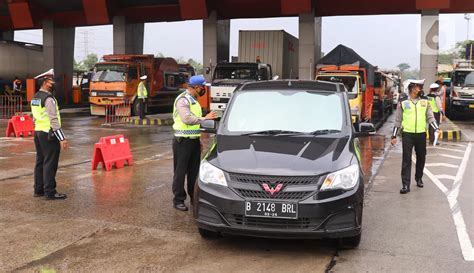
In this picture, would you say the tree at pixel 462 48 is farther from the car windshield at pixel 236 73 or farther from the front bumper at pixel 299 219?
the front bumper at pixel 299 219

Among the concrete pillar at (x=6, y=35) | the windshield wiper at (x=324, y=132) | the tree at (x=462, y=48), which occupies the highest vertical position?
the tree at (x=462, y=48)

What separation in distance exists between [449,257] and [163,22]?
85.6ft

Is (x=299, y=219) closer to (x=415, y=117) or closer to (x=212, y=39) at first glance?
(x=415, y=117)

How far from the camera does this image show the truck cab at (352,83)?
1642 centimetres

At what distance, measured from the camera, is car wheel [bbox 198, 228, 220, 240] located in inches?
211

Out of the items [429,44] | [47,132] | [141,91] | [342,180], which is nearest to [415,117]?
[342,180]

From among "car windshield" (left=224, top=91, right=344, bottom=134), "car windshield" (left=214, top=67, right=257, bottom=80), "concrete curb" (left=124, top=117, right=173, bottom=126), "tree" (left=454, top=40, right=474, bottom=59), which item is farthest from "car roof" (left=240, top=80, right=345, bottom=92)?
"tree" (left=454, top=40, right=474, bottom=59)

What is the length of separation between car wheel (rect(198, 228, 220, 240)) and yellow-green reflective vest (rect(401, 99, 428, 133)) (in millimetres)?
4007

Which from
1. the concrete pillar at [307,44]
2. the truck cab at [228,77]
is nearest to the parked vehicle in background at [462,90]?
the concrete pillar at [307,44]

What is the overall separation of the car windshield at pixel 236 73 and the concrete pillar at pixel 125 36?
37.8 feet

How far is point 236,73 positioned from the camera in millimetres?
19188

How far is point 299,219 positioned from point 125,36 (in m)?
25.9

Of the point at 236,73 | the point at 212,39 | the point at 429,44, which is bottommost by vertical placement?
the point at 236,73

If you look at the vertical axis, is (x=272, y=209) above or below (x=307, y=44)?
below
